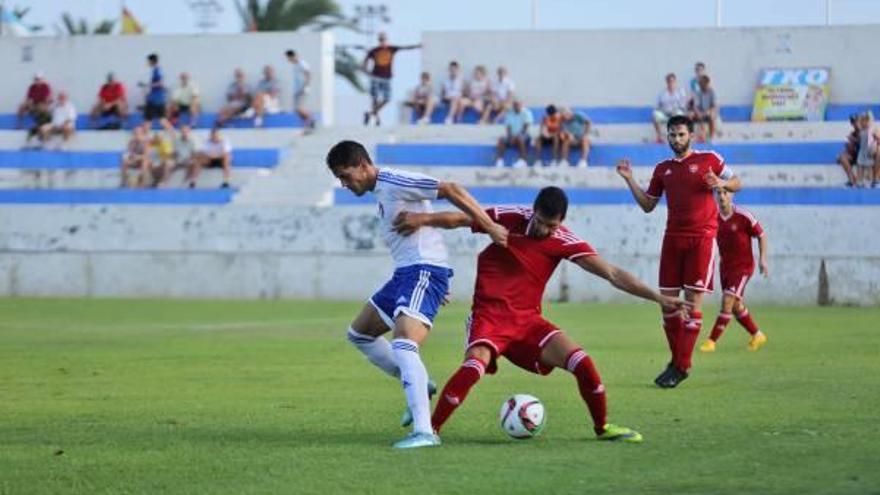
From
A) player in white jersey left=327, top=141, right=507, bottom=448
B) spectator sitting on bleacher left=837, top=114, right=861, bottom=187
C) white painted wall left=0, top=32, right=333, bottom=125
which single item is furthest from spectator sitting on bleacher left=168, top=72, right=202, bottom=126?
player in white jersey left=327, top=141, right=507, bottom=448

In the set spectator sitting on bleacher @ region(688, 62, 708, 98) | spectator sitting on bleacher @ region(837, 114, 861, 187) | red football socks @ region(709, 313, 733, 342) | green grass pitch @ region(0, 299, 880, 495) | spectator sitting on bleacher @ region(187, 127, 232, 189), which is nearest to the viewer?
green grass pitch @ region(0, 299, 880, 495)

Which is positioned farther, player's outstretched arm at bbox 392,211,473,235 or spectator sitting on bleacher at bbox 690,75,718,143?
spectator sitting on bleacher at bbox 690,75,718,143

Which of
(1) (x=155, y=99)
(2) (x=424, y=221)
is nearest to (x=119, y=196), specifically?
(1) (x=155, y=99)

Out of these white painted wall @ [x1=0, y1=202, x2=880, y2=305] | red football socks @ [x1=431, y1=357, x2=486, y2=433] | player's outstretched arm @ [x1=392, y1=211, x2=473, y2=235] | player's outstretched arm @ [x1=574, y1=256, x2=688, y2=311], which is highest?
player's outstretched arm @ [x1=392, y1=211, x2=473, y2=235]

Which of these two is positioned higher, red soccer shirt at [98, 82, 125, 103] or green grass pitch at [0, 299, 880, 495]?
red soccer shirt at [98, 82, 125, 103]

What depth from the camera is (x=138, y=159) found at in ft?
127

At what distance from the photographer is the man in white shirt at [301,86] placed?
40312mm

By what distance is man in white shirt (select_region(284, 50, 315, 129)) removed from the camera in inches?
1587

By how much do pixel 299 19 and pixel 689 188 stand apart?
133 feet

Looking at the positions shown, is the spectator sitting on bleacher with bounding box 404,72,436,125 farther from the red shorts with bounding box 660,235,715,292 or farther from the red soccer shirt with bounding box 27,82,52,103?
the red shorts with bounding box 660,235,715,292

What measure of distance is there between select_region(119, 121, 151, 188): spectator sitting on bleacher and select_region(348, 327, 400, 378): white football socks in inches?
1042

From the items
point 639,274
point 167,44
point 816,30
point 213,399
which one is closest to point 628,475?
point 213,399

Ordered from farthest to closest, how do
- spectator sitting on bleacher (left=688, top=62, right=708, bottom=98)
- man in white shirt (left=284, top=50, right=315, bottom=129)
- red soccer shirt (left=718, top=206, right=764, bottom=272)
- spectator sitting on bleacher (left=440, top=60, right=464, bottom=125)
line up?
man in white shirt (left=284, top=50, right=315, bottom=129)
spectator sitting on bleacher (left=440, top=60, right=464, bottom=125)
spectator sitting on bleacher (left=688, top=62, right=708, bottom=98)
red soccer shirt (left=718, top=206, right=764, bottom=272)

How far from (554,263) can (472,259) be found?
66.9ft
